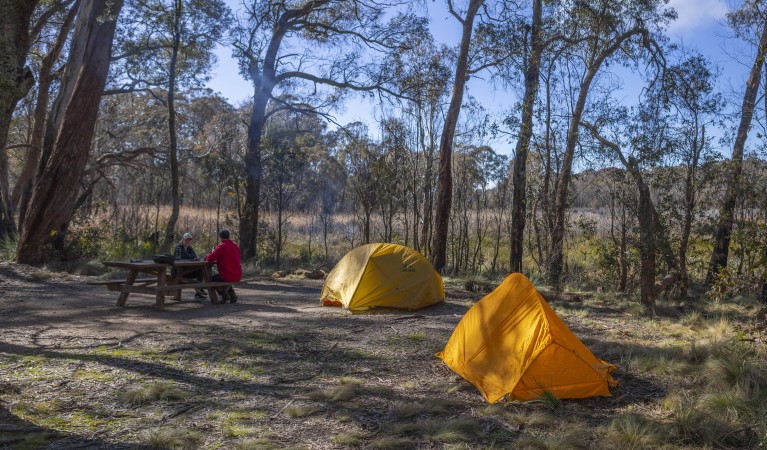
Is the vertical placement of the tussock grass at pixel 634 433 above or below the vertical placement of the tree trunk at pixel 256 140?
below

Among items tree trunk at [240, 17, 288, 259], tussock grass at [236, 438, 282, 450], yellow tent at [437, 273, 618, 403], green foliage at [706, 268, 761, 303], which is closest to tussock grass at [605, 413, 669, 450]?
yellow tent at [437, 273, 618, 403]

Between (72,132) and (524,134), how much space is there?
10.4 metres

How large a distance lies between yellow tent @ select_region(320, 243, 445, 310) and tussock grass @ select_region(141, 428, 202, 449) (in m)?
5.65

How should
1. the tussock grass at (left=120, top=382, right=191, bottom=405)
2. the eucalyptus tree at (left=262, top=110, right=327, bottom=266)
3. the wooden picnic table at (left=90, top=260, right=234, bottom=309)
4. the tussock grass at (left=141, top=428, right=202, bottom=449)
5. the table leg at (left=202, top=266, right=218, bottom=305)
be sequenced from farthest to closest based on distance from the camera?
the eucalyptus tree at (left=262, top=110, right=327, bottom=266) < the table leg at (left=202, top=266, right=218, bottom=305) < the wooden picnic table at (left=90, top=260, right=234, bottom=309) < the tussock grass at (left=120, top=382, right=191, bottom=405) < the tussock grass at (left=141, top=428, right=202, bottom=449)

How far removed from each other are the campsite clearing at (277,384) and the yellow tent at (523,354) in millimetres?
143

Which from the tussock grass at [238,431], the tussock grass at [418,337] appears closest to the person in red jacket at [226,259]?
the tussock grass at [418,337]

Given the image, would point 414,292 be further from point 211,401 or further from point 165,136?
point 165,136

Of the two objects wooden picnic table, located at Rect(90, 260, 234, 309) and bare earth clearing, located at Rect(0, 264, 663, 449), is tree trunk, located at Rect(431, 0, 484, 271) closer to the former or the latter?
bare earth clearing, located at Rect(0, 264, 663, 449)

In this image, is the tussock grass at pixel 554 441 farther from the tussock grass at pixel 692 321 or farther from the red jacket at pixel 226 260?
the red jacket at pixel 226 260

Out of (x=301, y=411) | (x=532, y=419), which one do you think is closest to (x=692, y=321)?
(x=532, y=419)

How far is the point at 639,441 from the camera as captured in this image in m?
4.23

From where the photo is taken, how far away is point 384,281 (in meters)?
9.91

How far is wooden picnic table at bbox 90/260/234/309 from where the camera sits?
8.76 meters

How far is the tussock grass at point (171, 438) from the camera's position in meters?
4.00
